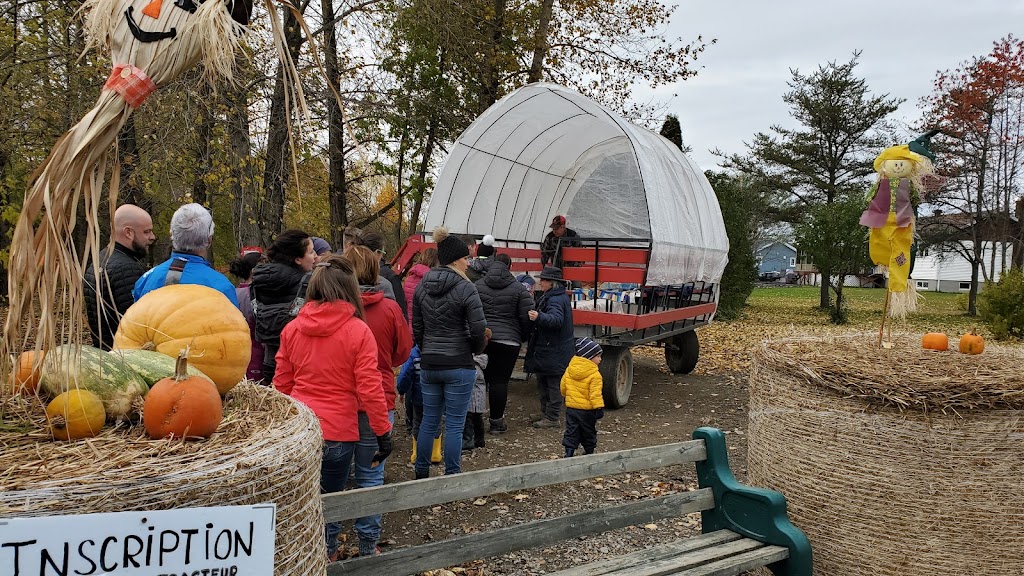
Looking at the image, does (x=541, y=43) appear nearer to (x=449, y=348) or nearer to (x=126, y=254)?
(x=449, y=348)

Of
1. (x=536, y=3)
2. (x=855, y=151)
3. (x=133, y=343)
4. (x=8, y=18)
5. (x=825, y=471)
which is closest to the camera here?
(x=133, y=343)

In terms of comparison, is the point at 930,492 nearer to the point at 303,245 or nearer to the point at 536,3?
the point at 303,245

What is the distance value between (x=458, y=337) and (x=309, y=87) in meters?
5.93

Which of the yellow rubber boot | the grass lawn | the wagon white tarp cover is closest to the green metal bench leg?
the yellow rubber boot

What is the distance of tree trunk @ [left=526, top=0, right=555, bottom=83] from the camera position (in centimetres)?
1420

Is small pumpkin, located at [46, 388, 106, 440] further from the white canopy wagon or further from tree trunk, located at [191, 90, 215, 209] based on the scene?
tree trunk, located at [191, 90, 215, 209]

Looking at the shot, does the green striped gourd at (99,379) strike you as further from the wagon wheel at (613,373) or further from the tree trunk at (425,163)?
the tree trunk at (425,163)

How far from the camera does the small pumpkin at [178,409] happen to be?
149 cm

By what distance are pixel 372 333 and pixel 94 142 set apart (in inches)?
90.8

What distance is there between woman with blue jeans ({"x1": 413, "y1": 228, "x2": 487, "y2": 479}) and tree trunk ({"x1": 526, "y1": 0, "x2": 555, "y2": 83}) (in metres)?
10.6

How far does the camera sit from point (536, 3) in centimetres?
1502

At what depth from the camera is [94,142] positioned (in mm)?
1379

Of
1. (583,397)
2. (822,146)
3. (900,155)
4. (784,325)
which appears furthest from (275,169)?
(822,146)

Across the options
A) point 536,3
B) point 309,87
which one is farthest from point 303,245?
point 536,3
